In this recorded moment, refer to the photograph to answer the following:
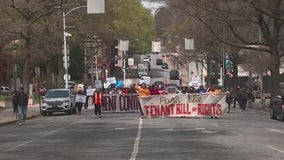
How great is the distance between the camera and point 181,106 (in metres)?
34.7

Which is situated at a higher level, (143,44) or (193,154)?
(143,44)

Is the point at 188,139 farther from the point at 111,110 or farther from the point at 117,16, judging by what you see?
the point at 117,16

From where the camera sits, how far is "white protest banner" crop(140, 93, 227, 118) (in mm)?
34281

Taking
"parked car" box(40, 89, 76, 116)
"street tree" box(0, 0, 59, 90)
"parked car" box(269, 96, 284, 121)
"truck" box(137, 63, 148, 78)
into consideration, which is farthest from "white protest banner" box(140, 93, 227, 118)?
"truck" box(137, 63, 148, 78)

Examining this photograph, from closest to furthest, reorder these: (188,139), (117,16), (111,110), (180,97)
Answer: (188,139) → (180,97) → (111,110) → (117,16)

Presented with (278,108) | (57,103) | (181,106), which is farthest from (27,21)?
(278,108)

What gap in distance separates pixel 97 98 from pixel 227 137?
15.5 metres

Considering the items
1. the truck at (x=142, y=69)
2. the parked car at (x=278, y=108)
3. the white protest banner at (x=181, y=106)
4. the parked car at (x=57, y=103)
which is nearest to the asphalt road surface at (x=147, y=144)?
the parked car at (x=278, y=108)

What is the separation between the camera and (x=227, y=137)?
2034 centimetres

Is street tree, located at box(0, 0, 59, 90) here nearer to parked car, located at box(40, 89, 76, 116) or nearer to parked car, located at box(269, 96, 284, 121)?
parked car, located at box(40, 89, 76, 116)

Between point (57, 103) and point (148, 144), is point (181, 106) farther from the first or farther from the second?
point (148, 144)

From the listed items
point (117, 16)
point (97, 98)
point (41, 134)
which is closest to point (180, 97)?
point (97, 98)

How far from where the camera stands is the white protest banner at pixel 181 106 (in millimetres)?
34281

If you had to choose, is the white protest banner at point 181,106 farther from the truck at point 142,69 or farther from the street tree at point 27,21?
the truck at point 142,69
